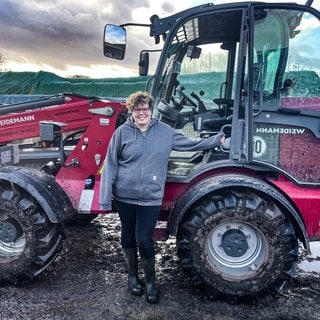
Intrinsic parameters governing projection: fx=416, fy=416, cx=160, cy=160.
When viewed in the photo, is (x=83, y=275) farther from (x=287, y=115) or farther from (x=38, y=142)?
(x=287, y=115)

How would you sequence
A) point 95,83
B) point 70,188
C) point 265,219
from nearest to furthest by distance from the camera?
1. point 265,219
2. point 70,188
3. point 95,83

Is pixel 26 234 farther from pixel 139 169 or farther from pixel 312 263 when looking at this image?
pixel 312 263

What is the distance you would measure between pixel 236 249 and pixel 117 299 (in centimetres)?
116

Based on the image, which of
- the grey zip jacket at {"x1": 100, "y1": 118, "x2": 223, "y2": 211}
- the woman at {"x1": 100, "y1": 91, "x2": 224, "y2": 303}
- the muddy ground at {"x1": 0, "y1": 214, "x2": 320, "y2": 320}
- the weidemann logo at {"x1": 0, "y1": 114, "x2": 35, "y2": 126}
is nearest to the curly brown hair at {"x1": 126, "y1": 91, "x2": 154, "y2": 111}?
the woman at {"x1": 100, "y1": 91, "x2": 224, "y2": 303}

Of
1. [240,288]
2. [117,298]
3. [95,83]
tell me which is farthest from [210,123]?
[95,83]

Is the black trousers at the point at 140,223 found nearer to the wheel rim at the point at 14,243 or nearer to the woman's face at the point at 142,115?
the woman's face at the point at 142,115

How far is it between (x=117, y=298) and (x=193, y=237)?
90 centimetres

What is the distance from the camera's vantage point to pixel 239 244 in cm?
371

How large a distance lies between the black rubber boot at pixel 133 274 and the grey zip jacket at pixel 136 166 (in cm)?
Answer: 56

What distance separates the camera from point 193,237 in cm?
363

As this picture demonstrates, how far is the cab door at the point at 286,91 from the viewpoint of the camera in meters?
3.66

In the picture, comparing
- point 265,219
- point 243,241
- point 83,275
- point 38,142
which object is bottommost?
point 83,275

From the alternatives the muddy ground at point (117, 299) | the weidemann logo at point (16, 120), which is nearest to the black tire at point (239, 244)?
the muddy ground at point (117, 299)

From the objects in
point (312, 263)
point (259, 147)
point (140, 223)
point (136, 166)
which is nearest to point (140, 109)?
point (136, 166)
